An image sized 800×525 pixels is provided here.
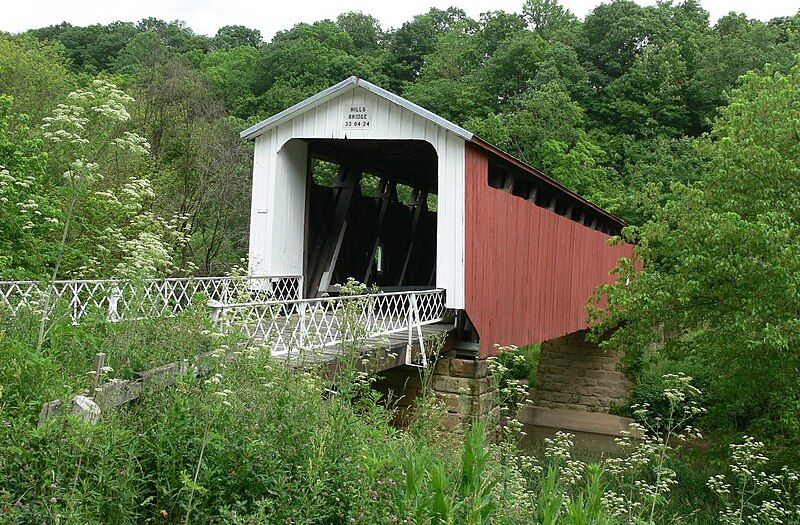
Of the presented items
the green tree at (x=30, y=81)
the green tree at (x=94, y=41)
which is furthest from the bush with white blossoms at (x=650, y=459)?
the green tree at (x=94, y=41)

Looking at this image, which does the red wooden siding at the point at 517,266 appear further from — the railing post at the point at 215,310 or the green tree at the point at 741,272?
the railing post at the point at 215,310

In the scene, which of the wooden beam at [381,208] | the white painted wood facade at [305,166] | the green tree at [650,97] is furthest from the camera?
the green tree at [650,97]

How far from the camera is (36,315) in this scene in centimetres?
473

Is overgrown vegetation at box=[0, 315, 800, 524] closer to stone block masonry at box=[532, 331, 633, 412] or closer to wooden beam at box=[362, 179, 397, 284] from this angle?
wooden beam at box=[362, 179, 397, 284]

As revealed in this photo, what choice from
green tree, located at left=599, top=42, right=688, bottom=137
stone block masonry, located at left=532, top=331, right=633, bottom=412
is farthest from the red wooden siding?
green tree, located at left=599, top=42, right=688, bottom=137

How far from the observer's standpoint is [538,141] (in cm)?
2806

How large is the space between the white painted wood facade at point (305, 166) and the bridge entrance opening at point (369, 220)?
0.44 meters

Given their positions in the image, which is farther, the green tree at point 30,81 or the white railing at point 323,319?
the green tree at point 30,81

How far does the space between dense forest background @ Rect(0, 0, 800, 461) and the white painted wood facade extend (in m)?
1.47

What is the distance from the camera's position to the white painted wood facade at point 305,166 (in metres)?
9.40

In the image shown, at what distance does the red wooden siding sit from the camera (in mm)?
9734

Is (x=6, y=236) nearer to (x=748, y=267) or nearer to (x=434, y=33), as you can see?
(x=748, y=267)

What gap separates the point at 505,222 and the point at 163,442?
788 cm

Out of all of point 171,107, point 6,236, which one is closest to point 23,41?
point 171,107
